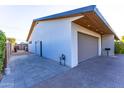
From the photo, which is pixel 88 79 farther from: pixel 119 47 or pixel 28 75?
pixel 119 47

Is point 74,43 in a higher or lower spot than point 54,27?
lower

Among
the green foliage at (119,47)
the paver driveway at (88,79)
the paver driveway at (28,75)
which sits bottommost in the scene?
the paver driveway at (88,79)

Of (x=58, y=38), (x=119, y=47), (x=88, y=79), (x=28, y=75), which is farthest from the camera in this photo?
(x=119, y=47)

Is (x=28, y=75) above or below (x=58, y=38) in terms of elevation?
below

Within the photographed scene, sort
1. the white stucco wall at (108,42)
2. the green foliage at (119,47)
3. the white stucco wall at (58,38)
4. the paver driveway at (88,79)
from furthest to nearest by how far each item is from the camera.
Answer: the green foliage at (119,47) → the white stucco wall at (108,42) → the white stucco wall at (58,38) → the paver driveway at (88,79)

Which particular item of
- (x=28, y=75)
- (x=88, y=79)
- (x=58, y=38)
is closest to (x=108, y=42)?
(x=58, y=38)

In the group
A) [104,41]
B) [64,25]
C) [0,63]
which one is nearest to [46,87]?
[0,63]

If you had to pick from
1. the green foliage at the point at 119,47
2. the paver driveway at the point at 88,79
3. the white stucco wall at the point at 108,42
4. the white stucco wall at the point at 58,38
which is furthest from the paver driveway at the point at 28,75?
the green foliage at the point at 119,47

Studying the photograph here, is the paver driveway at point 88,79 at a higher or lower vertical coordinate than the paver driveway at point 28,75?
lower

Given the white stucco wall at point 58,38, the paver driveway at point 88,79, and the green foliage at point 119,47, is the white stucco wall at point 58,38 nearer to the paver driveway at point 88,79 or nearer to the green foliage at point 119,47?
the paver driveway at point 88,79

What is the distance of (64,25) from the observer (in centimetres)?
761

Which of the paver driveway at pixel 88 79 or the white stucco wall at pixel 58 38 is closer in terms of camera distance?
the paver driveway at pixel 88 79

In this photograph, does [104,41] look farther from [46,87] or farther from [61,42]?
[46,87]
